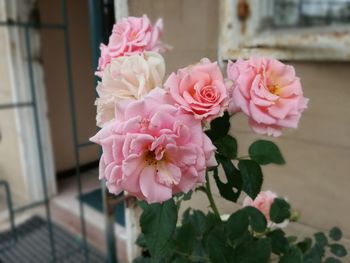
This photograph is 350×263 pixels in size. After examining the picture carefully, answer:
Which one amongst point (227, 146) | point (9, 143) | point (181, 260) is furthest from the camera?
point (9, 143)

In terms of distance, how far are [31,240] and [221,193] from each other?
1881mm

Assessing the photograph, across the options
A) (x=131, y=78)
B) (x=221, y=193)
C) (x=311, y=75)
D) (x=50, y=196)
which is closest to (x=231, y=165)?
(x=221, y=193)

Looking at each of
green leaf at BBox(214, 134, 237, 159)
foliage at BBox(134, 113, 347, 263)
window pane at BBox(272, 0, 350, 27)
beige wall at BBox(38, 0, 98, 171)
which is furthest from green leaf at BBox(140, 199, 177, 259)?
beige wall at BBox(38, 0, 98, 171)

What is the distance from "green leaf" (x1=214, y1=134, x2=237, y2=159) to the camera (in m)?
0.48

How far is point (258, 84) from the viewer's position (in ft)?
1.38

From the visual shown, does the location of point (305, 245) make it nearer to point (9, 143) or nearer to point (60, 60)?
point (9, 143)

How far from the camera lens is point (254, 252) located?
53 centimetres

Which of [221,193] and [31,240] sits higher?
[221,193]

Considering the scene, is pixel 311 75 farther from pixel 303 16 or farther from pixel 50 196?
pixel 50 196

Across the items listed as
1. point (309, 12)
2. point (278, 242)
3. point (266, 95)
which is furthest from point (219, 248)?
point (309, 12)

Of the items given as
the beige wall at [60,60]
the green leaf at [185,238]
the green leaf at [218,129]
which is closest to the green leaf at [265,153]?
the green leaf at [218,129]

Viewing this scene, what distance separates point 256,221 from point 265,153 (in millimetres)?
162

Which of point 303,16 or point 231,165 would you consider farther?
point 303,16

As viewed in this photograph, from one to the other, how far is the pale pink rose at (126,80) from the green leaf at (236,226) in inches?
11.1
